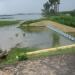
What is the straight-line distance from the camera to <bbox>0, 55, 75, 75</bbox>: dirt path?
1013 centimetres

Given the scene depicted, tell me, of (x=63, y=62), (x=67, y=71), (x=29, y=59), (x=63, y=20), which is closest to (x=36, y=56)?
(x=29, y=59)

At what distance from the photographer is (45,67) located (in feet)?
35.1

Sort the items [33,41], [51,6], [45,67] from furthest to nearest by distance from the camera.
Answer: [51,6] → [33,41] → [45,67]

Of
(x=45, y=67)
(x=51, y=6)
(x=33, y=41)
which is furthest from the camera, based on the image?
(x=51, y=6)

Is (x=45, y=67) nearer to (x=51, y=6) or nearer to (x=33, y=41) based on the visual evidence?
(x=33, y=41)

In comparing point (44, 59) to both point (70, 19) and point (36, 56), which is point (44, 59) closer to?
point (36, 56)

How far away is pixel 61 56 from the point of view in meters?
12.1

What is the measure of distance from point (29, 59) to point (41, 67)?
4.65 feet

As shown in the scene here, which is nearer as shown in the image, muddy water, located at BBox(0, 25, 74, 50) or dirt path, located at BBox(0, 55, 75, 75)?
dirt path, located at BBox(0, 55, 75, 75)

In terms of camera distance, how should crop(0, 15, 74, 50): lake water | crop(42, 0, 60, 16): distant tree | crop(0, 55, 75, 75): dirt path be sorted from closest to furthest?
1. crop(0, 55, 75, 75): dirt path
2. crop(0, 15, 74, 50): lake water
3. crop(42, 0, 60, 16): distant tree

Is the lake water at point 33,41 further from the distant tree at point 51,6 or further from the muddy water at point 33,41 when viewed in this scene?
the distant tree at point 51,6

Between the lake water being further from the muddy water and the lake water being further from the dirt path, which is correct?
the dirt path

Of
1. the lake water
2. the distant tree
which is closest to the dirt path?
the lake water

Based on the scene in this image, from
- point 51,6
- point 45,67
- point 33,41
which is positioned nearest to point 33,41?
point 33,41
